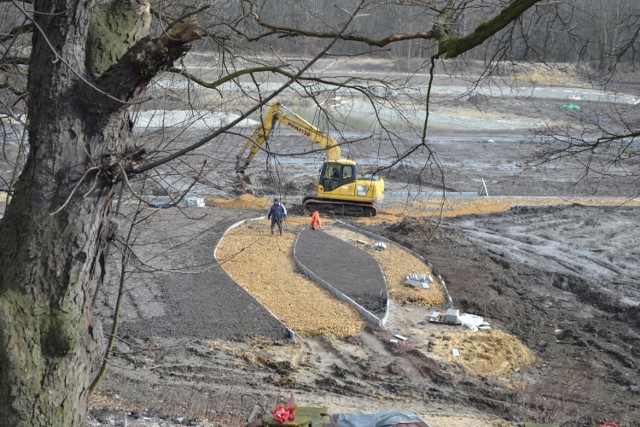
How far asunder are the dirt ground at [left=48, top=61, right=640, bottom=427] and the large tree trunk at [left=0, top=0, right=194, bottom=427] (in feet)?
3.93

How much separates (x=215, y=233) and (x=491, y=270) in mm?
7536

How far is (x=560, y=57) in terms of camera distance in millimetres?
9211

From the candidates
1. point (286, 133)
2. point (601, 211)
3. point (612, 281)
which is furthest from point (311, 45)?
point (286, 133)

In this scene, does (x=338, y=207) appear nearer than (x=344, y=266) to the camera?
No

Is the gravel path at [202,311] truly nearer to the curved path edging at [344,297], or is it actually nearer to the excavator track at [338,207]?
the curved path edging at [344,297]

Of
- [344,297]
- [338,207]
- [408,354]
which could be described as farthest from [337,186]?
[408,354]

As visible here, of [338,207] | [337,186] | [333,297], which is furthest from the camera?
[338,207]

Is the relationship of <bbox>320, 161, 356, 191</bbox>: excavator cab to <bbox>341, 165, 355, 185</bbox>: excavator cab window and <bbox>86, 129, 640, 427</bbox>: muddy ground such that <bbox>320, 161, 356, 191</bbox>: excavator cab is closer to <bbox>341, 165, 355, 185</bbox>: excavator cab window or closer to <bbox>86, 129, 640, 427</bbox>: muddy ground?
<bbox>341, 165, 355, 185</bbox>: excavator cab window

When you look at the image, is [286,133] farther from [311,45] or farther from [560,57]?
[560,57]

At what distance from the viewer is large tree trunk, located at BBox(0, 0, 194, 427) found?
509 cm

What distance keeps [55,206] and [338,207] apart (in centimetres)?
2170

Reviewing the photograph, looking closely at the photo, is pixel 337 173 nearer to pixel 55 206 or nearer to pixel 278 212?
pixel 278 212

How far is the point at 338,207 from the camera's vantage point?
26.7 m

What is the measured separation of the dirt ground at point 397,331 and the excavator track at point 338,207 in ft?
2.07
